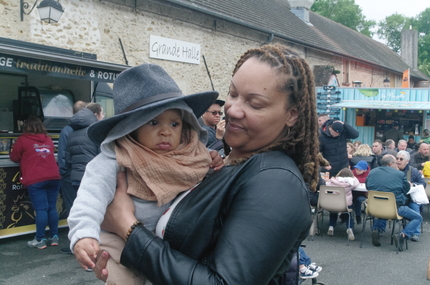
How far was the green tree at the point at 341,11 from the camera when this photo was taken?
41775 millimetres

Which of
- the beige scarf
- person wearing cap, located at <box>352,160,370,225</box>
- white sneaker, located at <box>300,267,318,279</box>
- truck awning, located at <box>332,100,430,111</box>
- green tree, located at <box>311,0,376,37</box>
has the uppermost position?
green tree, located at <box>311,0,376,37</box>

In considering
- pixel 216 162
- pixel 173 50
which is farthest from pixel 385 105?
pixel 216 162

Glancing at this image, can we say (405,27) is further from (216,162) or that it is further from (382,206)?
(216,162)

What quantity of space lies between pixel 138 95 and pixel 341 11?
1734 inches

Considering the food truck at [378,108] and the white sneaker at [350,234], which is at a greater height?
the food truck at [378,108]

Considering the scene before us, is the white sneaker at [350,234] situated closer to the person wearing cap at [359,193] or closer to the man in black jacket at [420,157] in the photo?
the person wearing cap at [359,193]

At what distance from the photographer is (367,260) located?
20.2 ft

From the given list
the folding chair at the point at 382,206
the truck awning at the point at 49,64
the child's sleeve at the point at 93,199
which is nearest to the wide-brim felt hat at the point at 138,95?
the child's sleeve at the point at 93,199

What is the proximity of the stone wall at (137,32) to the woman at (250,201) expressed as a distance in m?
7.60

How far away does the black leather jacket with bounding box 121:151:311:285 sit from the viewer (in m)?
1.12

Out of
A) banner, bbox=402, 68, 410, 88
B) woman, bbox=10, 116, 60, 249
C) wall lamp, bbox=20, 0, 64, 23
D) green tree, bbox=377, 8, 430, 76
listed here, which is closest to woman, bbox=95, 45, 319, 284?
woman, bbox=10, 116, 60, 249

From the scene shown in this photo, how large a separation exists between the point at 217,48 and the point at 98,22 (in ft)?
14.9

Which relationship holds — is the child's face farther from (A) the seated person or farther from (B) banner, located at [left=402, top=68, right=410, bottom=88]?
(B) banner, located at [left=402, top=68, right=410, bottom=88]

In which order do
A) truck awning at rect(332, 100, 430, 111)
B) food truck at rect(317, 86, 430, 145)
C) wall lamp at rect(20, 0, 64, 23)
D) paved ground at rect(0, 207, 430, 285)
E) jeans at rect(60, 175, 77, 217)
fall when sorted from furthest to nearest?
food truck at rect(317, 86, 430, 145), truck awning at rect(332, 100, 430, 111), wall lamp at rect(20, 0, 64, 23), jeans at rect(60, 175, 77, 217), paved ground at rect(0, 207, 430, 285)
